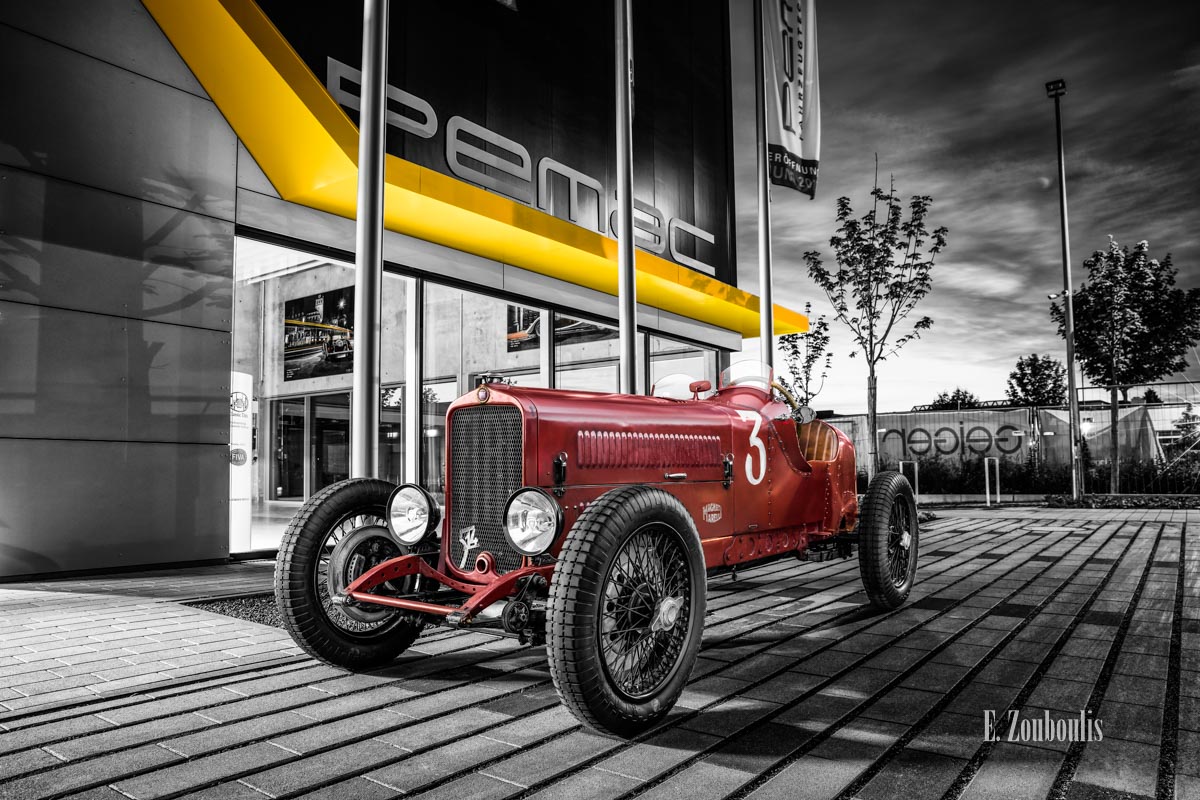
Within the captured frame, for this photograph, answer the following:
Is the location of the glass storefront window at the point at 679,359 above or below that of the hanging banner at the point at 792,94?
below

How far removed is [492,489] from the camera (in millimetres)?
3205

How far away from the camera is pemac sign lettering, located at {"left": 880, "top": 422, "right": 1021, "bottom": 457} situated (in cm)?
1842

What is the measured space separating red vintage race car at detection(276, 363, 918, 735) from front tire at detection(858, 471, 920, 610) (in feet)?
0.06

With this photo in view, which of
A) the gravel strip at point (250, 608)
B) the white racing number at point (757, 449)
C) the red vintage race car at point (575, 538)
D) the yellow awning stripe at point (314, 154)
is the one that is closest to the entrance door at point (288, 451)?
the yellow awning stripe at point (314, 154)

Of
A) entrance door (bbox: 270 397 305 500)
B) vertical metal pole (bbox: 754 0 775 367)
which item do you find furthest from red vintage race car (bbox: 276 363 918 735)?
entrance door (bbox: 270 397 305 500)

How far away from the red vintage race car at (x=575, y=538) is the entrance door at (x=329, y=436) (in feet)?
18.0

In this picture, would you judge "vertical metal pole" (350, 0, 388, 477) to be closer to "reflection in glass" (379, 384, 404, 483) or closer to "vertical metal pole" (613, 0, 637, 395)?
"vertical metal pole" (613, 0, 637, 395)

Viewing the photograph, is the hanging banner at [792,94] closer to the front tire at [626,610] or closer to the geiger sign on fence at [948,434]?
the front tire at [626,610]

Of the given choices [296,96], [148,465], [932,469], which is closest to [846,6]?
[296,96]

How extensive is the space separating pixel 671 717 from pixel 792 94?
8.58 meters

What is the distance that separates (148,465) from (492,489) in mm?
5018

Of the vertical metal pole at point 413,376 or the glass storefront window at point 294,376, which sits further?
the vertical metal pole at point 413,376

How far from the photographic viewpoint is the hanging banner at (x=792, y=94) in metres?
8.88

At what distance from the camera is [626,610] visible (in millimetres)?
2699
